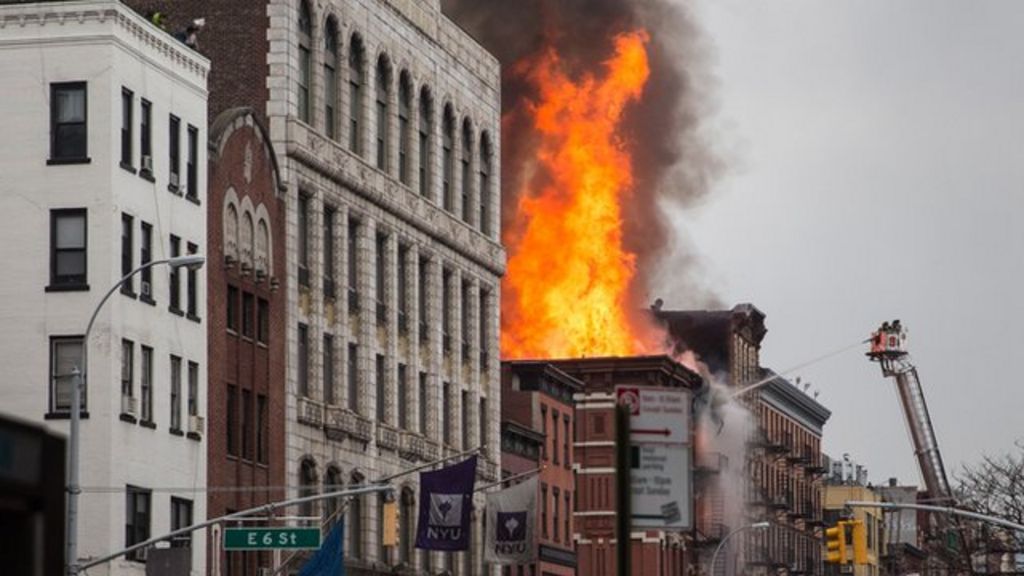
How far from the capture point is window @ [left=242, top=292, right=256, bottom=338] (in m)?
72.2

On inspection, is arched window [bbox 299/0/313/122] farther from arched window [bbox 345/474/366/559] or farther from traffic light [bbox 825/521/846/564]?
traffic light [bbox 825/521/846/564]

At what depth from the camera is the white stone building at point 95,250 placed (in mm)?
61875

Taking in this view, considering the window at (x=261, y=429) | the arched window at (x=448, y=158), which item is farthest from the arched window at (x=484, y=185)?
the window at (x=261, y=429)

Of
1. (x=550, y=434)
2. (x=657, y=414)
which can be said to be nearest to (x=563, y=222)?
(x=550, y=434)

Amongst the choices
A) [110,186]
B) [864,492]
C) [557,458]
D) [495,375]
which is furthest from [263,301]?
[864,492]

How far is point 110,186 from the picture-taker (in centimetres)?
6284

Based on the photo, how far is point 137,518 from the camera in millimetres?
63188

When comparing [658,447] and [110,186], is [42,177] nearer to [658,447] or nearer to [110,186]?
[110,186]

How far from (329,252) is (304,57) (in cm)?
621

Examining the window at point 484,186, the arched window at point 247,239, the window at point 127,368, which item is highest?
the window at point 484,186

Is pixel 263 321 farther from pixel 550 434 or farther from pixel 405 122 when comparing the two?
pixel 550 434

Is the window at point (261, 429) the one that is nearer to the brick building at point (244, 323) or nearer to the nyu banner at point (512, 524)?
the brick building at point (244, 323)

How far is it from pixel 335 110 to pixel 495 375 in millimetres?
19584

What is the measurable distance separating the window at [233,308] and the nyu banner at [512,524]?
9.19 m
